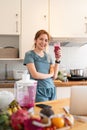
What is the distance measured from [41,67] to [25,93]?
0.89 metres

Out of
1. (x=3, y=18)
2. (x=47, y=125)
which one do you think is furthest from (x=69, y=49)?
(x=47, y=125)

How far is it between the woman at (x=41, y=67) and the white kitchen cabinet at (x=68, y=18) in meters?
1.02

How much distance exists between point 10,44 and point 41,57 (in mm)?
1404

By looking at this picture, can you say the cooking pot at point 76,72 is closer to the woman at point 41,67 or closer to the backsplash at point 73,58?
the backsplash at point 73,58

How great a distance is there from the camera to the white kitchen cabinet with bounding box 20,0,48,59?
3320 millimetres

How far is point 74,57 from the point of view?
12.4 feet

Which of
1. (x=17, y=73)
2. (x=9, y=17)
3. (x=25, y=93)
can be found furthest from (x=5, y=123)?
(x=9, y=17)

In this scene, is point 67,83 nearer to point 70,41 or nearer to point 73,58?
point 70,41

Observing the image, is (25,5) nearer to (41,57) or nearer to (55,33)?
(55,33)

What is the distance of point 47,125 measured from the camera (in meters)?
0.96

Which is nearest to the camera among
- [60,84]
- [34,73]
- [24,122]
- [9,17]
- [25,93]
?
[24,122]

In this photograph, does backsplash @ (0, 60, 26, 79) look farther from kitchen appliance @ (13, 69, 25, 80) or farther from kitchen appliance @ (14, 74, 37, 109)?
kitchen appliance @ (14, 74, 37, 109)

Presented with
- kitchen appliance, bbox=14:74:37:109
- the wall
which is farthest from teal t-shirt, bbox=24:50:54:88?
the wall

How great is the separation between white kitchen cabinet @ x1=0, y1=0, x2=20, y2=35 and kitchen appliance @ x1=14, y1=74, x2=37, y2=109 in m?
1.95
